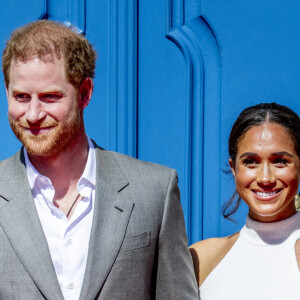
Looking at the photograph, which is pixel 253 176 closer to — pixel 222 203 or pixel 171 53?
pixel 222 203

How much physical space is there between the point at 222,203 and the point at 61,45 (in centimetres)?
86

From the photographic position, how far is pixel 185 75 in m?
2.44

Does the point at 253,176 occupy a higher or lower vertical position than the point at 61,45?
lower

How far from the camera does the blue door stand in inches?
93.7

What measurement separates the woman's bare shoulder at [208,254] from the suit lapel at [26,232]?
62 cm

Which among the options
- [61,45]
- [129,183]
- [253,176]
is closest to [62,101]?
[61,45]

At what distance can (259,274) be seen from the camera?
2170 millimetres

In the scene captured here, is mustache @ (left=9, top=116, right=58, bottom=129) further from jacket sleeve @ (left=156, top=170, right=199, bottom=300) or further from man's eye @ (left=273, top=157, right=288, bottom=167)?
man's eye @ (left=273, top=157, right=288, bottom=167)

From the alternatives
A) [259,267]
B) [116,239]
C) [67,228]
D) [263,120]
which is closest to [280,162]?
[263,120]

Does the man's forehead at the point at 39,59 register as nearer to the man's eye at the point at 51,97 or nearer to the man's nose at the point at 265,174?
the man's eye at the point at 51,97

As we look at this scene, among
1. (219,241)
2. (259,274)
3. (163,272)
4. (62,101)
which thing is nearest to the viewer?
(62,101)

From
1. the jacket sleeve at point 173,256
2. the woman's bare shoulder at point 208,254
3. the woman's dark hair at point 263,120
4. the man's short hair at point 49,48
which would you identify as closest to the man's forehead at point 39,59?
the man's short hair at point 49,48

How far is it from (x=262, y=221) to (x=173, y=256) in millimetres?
372

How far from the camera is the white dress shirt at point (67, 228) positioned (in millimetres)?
1891
